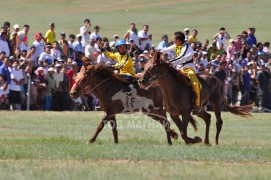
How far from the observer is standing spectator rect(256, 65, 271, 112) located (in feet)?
107

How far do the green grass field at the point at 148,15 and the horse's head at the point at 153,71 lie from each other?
2721 centimetres

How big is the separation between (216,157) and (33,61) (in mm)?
15373

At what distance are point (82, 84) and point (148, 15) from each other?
3702 centimetres

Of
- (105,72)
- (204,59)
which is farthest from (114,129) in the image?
(204,59)

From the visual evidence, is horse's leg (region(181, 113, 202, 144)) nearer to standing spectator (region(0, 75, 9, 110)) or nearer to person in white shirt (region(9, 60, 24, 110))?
standing spectator (region(0, 75, 9, 110))

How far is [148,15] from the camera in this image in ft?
178

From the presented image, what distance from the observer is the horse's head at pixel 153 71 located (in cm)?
1702

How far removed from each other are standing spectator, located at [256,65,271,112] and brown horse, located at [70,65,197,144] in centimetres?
1469

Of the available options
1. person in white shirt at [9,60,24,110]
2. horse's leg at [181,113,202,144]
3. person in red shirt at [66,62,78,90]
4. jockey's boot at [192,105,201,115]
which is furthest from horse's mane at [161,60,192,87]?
person in red shirt at [66,62,78,90]

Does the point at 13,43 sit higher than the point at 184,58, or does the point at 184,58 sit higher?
the point at 13,43

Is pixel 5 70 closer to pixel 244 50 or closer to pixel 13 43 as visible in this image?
pixel 13 43

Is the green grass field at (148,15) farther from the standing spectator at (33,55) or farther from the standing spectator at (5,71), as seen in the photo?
the standing spectator at (5,71)

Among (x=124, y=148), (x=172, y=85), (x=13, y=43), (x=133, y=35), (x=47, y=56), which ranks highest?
(x=133, y=35)

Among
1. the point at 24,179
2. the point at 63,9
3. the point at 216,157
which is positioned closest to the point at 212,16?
the point at 63,9
